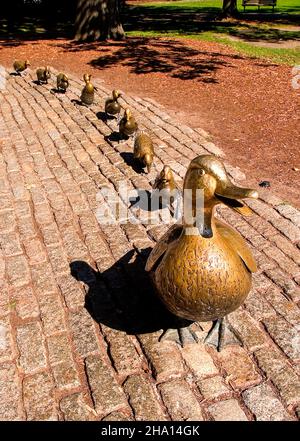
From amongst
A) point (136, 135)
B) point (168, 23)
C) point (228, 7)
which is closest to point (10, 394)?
point (136, 135)

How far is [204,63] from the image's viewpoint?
1446cm

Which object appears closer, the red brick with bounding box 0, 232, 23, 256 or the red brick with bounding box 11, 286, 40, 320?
the red brick with bounding box 11, 286, 40, 320

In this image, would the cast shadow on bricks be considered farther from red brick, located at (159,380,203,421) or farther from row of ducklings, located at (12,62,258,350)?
row of ducklings, located at (12,62,258,350)

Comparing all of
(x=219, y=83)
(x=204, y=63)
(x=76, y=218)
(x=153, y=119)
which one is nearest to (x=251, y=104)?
(x=219, y=83)

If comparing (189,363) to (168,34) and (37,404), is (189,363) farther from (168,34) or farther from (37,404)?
(168,34)

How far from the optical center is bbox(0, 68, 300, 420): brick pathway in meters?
3.39

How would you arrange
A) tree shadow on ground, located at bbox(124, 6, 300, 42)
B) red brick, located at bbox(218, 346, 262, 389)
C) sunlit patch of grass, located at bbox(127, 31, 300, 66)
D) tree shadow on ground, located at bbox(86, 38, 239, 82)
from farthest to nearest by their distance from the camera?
tree shadow on ground, located at bbox(124, 6, 300, 42)
sunlit patch of grass, located at bbox(127, 31, 300, 66)
tree shadow on ground, located at bbox(86, 38, 239, 82)
red brick, located at bbox(218, 346, 262, 389)

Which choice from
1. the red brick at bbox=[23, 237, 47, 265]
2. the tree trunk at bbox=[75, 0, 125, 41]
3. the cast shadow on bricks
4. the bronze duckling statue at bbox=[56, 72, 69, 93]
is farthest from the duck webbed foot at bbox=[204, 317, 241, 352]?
the tree trunk at bbox=[75, 0, 125, 41]

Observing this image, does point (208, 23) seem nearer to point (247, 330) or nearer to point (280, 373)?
point (247, 330)

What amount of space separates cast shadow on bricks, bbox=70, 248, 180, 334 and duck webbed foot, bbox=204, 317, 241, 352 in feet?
1.25

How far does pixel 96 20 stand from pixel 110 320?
16450 mm

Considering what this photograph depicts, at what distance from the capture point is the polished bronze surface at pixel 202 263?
2947 millimetres

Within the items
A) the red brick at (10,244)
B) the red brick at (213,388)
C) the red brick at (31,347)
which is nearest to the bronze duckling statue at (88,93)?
the red brick at (10,244)

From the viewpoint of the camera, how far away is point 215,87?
12.2 meters
